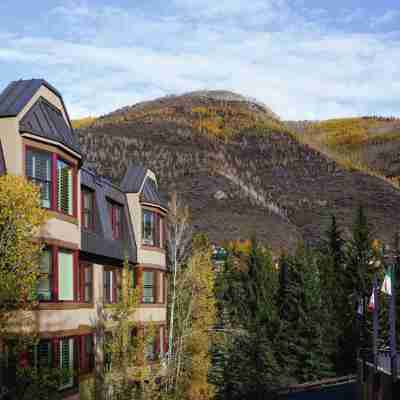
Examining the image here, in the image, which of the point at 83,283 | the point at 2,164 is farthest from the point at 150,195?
the point at 2,164

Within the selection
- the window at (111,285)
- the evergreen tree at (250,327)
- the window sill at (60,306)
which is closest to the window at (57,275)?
the window sill at (60,306)

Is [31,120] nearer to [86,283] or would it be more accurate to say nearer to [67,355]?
[67,355]

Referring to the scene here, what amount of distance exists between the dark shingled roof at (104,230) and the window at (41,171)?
10.9 ft

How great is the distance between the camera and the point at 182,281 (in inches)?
1363

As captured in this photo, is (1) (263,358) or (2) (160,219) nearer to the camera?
(2) (160,219)

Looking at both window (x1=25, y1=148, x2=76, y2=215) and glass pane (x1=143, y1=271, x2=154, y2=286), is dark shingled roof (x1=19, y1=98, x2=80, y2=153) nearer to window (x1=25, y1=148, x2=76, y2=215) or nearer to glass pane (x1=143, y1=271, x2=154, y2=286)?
window (x1=25, y1=148, x2=76, y2=215)

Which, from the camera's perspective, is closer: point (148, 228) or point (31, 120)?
point (31, 120)

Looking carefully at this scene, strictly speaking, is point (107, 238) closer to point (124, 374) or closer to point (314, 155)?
point (124, 374)

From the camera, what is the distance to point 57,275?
21.1 m

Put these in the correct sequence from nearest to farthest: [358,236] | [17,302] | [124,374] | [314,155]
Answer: [17,302], [124,374], [358,236], [314,155]

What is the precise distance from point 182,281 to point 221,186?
92.9 meters

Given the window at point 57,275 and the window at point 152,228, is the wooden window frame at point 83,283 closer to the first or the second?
the window at point 57,275

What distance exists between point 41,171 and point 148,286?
517 inches

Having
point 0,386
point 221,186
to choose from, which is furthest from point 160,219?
point 221,186
